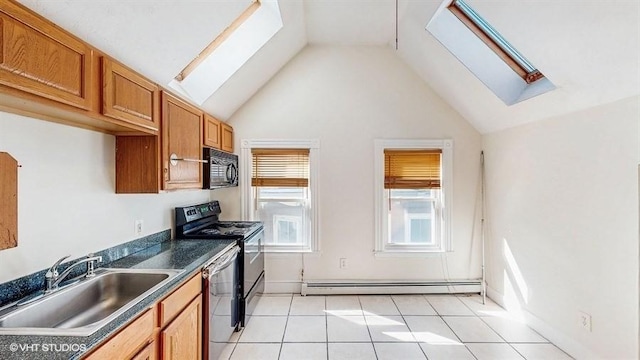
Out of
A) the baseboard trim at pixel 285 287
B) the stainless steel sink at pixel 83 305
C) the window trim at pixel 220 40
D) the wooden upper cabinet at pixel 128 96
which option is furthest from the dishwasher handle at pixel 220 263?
the window trim at pixel 220 40

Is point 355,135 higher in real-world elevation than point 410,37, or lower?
lower

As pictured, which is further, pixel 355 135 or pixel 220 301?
pixel 355 135

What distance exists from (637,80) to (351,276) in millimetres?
2995

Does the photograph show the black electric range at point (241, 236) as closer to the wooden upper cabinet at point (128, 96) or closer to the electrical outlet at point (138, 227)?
the electrical outlet at point (138, 227)

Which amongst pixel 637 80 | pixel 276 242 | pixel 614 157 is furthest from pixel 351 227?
pixel 637 80

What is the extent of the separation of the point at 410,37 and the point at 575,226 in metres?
2.24

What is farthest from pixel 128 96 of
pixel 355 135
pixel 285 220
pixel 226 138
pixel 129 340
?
pixel 355 135

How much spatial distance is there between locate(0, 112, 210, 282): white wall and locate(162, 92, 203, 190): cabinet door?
13.7 inches

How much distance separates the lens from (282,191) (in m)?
3.74

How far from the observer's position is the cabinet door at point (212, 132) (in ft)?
9.39

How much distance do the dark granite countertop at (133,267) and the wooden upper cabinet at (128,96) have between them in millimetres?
898

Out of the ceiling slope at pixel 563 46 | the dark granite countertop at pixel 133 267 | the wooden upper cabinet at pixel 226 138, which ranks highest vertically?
the ceiling slope at pixel 563 46

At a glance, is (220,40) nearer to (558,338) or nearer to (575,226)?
(575,226)

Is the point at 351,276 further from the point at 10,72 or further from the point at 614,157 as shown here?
the point at 10,72
